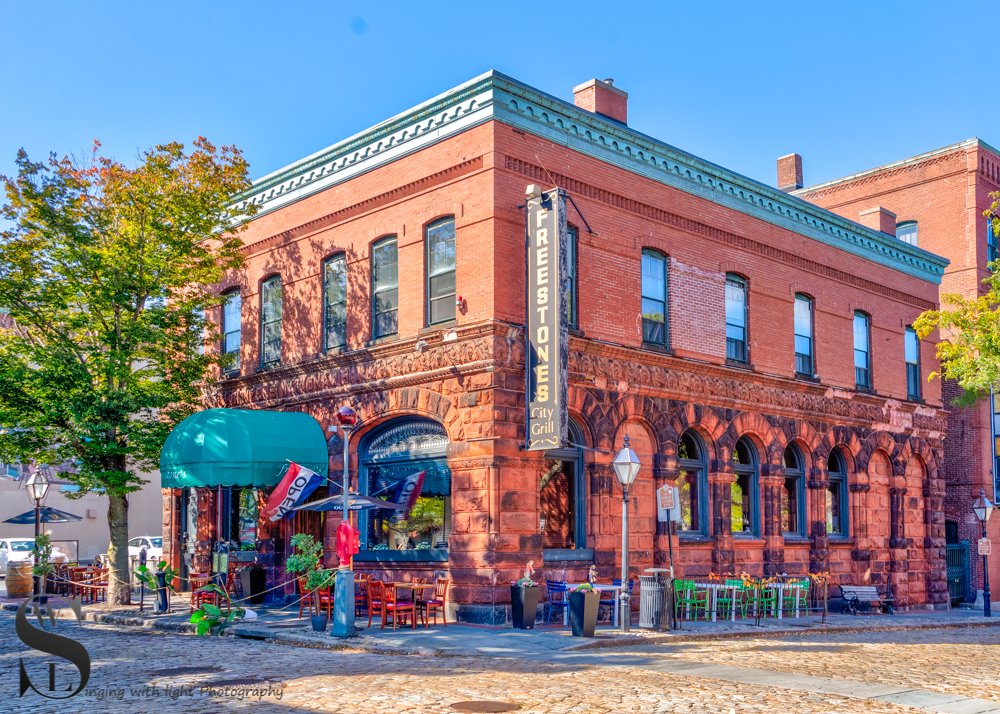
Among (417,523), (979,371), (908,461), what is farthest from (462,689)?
(908,461)

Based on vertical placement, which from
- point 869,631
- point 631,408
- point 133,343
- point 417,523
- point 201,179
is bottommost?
point 869,631

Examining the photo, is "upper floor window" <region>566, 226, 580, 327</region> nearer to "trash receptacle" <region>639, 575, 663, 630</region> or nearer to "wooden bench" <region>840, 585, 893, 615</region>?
"trash receptacle" <region>639, 575, 663, 630</region>

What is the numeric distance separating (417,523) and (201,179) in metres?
9.19

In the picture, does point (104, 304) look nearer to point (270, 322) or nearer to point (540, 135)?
point (270, 322)

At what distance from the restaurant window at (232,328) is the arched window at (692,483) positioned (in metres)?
11.3

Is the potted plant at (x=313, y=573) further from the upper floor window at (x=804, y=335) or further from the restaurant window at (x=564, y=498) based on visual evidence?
the upper floor window at (x=804, y=335)

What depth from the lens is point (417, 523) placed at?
844 inches

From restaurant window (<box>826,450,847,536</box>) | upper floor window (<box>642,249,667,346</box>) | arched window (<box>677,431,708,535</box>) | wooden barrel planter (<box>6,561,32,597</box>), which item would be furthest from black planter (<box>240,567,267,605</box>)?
restaurant window (<box>826,450,847,536</box>)

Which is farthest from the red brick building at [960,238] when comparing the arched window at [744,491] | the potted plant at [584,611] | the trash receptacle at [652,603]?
the potted plant at [584,611]

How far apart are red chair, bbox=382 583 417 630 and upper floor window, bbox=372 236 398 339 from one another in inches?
227

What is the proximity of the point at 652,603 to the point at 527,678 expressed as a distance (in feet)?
21.5

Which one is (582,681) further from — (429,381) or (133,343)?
(133,343)

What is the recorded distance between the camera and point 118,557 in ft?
77.7

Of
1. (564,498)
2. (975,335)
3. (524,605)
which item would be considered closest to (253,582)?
(564,498)
